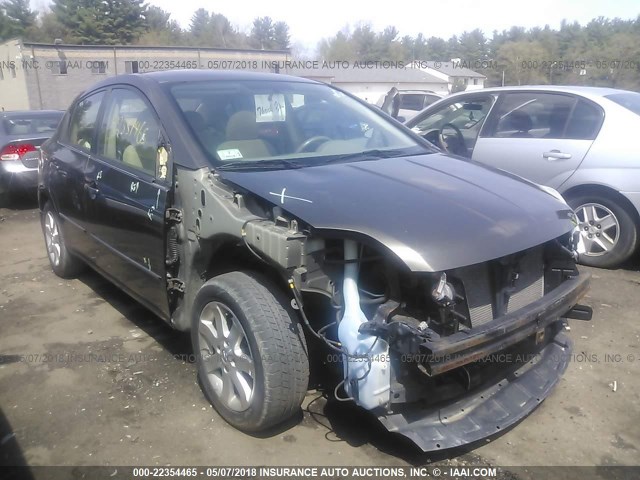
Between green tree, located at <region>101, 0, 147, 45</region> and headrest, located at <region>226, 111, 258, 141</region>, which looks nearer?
headrest, located at <region>226, 111, 258, 141</region>

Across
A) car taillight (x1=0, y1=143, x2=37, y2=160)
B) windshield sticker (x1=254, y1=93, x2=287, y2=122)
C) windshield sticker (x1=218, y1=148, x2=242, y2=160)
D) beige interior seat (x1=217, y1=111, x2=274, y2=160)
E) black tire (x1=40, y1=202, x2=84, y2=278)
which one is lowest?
black tire (x1=40, y1=202, x2=84, y2=278)

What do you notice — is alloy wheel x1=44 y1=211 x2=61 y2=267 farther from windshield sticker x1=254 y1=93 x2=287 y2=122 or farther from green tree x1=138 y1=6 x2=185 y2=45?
green tree x1=138 y1=6 x2=185 y2=45

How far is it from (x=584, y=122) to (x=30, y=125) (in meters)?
7.88

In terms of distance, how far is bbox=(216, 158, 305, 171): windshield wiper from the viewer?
3008mm

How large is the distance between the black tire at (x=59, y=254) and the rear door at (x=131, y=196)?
3.28 ft

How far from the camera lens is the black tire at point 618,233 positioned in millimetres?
4988

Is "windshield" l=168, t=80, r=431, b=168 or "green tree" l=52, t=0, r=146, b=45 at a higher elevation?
"green tree" l=52, t=0, r=146, b=45

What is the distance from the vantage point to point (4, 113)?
9023 mm

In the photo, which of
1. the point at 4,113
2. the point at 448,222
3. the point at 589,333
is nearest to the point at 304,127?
the point at 448,222

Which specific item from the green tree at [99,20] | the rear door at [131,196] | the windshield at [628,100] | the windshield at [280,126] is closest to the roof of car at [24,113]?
the rear door at [131,196]

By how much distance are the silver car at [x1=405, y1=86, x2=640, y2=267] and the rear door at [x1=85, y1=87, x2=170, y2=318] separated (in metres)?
2.26

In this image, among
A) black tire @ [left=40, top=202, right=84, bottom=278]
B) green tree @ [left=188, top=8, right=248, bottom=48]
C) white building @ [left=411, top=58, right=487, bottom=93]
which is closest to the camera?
black tire @ [left=40, top=202, right=84, bottom=278]

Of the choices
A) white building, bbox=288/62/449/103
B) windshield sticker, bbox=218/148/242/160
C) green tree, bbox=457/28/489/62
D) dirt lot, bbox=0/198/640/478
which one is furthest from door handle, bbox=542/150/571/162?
green tree, bbox=457/28/489/62

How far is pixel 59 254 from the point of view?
5074 millimetres
